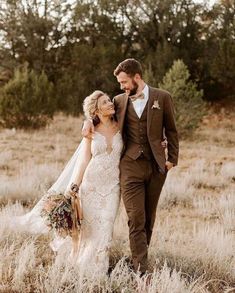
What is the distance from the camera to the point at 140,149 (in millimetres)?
4910

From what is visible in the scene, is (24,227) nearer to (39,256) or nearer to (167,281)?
(39,256)

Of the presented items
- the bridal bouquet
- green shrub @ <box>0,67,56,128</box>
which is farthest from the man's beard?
green shrub @ <box>0,67,56,128</box>

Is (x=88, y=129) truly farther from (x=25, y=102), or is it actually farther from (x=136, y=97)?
(x=25, y=102)

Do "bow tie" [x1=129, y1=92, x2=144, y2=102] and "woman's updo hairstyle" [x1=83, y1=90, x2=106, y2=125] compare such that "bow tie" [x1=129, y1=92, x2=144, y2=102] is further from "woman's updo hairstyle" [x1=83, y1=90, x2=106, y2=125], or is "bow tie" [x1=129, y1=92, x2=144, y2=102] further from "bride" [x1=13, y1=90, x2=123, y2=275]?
"woman's updo hairstyle" [x1=83, y1=90, x2=106, y2=125]

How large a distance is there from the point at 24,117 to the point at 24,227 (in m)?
13.6

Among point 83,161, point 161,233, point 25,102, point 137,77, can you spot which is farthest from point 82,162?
point 25,102

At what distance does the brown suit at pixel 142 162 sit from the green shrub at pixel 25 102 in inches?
571

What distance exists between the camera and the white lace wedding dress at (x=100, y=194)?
5.12 m

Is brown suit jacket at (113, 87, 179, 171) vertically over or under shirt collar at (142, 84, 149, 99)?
under

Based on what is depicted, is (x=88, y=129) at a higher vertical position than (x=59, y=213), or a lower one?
higher

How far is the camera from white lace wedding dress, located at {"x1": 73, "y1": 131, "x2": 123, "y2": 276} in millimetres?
5125

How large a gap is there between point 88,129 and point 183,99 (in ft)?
46.6

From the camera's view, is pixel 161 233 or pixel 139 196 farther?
pixel 161 233

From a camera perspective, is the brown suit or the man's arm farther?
the man's arm
